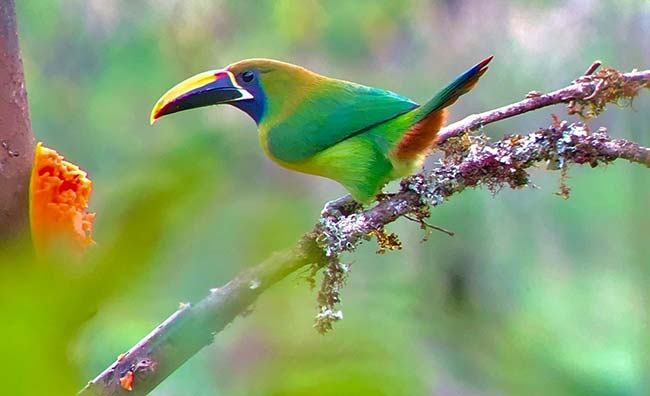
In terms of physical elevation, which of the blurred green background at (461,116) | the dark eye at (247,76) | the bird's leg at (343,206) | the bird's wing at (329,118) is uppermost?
the blurred green background at (461,116)

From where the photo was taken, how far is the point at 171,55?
191 centimetres

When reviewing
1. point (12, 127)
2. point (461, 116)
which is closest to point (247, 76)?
point (12, 127)

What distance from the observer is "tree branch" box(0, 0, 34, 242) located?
54 centimetres

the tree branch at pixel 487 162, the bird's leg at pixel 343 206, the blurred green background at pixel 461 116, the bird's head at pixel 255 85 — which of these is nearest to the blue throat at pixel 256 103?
the bird's head at pixel 255 85

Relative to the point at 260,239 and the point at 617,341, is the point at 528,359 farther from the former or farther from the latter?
the point at 260,239

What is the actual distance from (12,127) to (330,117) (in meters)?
0.55

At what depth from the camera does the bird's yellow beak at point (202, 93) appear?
3.58ft

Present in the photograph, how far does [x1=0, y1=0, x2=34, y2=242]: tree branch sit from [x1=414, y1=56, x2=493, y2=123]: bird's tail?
45 cm

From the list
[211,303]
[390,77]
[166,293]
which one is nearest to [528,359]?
[390,77]

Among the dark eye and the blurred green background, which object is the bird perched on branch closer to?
the dark eye

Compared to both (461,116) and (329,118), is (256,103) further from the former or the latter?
(461,116)

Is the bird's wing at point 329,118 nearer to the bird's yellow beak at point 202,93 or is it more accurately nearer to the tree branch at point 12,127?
the bird's yellow beak at point 202,93

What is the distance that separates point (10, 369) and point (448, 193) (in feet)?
2.18

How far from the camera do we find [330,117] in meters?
1.06
